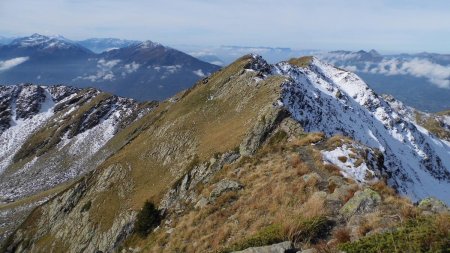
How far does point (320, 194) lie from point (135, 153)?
62.3 metres

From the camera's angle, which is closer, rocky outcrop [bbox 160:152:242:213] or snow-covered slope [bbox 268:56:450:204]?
rocky outcrop [bbox 160:152:242:213]

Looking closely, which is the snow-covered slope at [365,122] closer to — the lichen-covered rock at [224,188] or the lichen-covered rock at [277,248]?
the lichen-covered rock at [224,188]

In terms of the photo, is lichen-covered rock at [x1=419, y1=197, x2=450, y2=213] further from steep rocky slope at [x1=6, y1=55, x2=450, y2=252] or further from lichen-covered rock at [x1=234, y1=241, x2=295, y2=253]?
lichen-covered rock at [x1=234, y1=241, x2=295, y2=253]

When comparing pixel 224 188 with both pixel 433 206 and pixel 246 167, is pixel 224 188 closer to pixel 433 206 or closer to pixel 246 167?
pixel 246 167

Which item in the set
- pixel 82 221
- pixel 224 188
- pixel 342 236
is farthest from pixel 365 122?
pixel 342 236

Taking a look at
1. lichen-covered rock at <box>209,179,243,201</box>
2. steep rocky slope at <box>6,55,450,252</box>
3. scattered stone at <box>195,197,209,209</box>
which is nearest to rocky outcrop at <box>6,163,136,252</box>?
steep rocky slope at <box>6,55,450,252</box>

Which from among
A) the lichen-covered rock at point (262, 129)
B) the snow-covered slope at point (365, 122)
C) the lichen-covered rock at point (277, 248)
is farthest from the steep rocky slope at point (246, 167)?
the lichen-covered rock at point (277, 248)

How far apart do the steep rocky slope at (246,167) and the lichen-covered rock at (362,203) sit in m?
0.06

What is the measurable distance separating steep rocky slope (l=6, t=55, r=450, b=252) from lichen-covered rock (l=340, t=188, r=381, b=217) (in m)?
0.06

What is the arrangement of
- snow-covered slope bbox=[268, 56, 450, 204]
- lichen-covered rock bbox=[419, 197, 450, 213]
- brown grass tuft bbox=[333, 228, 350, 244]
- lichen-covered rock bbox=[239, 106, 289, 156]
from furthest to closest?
snow-covered slope bbox=[268, 56, 450, 204]
lichen-covered rock bbox=[239, 106, 289, 156]
lichen-covered rock bbox=[419, 197, 450, 213]
brown grass tuft bbox=[333, 228, 350, 244]

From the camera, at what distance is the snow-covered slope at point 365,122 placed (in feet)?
242

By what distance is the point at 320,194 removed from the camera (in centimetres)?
2189

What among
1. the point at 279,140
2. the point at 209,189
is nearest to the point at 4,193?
the point at 279,140

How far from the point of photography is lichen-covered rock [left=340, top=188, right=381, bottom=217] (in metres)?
18.5
